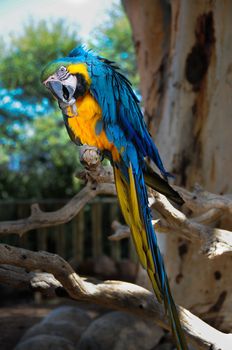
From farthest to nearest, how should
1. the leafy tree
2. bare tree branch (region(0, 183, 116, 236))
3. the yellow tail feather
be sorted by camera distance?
the leafy tree → bare tree branch (region(0, 183, 116, 236)) → the yellow tail feather

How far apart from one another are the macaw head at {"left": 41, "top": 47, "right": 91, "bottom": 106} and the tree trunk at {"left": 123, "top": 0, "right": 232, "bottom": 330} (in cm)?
172

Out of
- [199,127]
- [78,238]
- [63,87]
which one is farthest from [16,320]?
[63,87]

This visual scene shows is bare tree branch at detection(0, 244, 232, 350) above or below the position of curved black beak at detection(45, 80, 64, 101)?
below

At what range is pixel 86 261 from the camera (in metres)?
6.10

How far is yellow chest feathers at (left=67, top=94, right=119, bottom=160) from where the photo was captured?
1.74 metres

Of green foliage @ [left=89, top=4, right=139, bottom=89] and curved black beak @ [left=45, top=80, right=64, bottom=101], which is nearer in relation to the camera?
curved black beak @ [left=45, top=80, right=64, bottom=101]

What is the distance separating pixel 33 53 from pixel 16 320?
6.96 m

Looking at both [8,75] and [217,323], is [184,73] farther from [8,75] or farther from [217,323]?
[8,75]

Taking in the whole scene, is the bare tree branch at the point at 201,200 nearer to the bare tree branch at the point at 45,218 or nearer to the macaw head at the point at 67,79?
the bare tree branch at the point at 45,218

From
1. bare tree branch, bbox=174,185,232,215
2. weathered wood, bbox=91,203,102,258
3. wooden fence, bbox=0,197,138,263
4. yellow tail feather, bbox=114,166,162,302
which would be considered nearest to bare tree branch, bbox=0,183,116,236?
bare tree branch, bbox=174,185,232,215

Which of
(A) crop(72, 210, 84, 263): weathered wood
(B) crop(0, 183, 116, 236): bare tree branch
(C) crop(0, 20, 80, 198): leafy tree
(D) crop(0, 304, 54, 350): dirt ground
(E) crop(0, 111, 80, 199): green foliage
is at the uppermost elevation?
(C) crop(0, 20, 80, 198): leafy tree

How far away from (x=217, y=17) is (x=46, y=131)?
7367 mm

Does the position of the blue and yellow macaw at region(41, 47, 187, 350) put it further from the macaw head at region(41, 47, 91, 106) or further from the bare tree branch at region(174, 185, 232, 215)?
the bare tree branch at region(174, 185, 232, 215)

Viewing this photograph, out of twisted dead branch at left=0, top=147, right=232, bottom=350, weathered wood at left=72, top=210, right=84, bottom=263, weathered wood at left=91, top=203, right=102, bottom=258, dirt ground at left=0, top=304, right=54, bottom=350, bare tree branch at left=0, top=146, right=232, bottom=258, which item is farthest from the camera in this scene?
weathered wood at left=91, top=203, right=102, bottom=258
